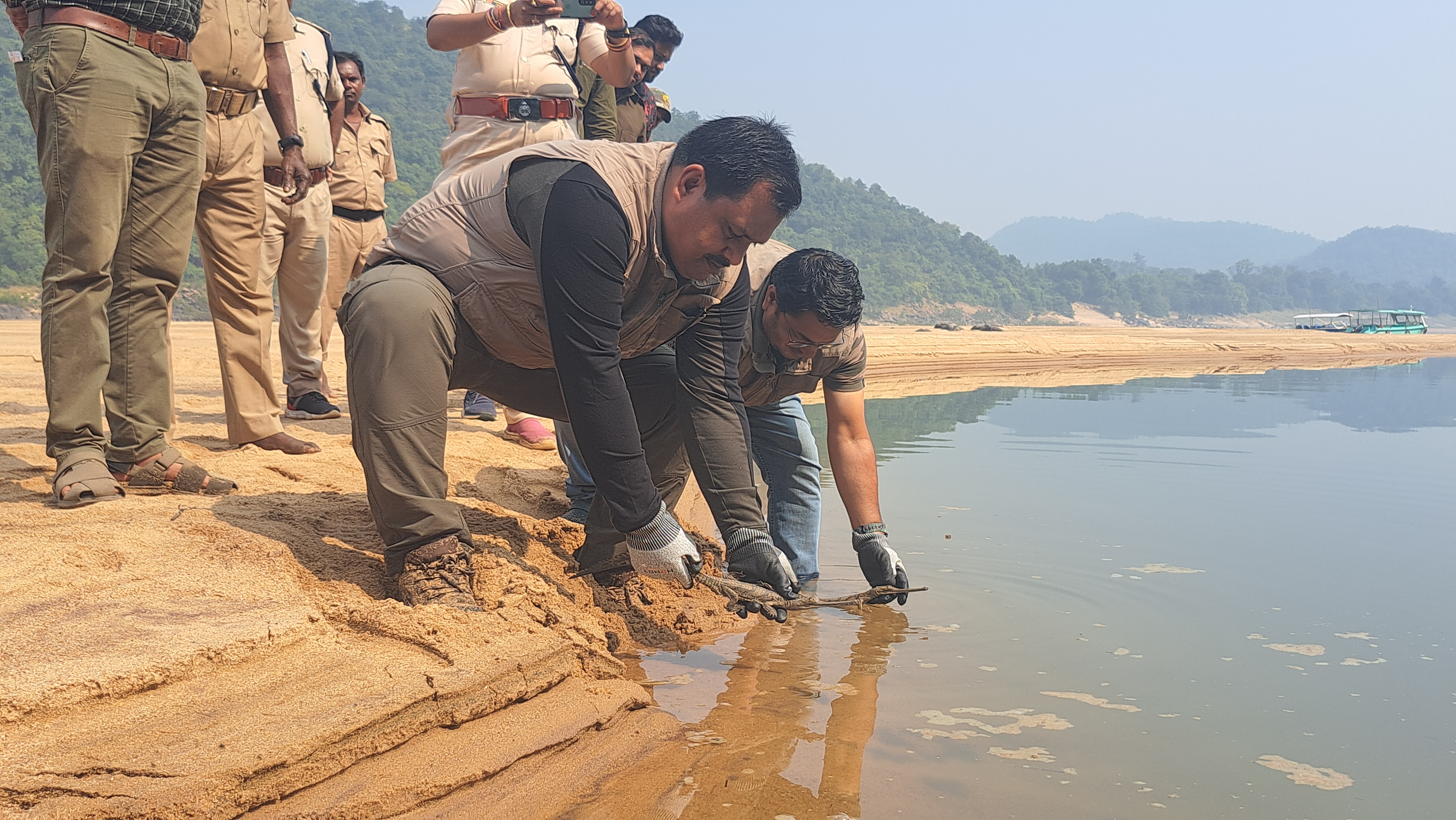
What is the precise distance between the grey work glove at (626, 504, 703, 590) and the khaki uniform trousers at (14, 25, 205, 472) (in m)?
1.48

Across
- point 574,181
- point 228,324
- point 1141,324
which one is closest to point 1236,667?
point 574,181

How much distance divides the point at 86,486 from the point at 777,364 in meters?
1.90

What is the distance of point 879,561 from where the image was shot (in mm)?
3291

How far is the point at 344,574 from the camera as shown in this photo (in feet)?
8.46

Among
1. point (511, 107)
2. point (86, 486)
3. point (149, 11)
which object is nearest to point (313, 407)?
point (511, 107)

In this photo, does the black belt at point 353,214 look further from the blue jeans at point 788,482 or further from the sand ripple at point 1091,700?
the sand ripple at point 1091,700

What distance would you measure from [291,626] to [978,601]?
7.11 ft

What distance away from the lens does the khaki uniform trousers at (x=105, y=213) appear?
2.74 meters

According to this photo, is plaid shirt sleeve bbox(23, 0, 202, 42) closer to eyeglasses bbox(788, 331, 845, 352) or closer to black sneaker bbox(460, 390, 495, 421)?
eyeglasses bbox(788, 331, 845, 352)

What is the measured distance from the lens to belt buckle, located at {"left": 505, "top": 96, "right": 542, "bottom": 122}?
4457 millimetres

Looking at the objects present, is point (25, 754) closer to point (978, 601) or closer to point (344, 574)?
point (344, 574)

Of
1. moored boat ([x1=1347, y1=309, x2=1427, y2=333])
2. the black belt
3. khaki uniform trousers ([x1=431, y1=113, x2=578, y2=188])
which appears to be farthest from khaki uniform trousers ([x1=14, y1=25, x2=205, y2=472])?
moored boat ([x1=1347, y1=309, x2=1427, y2=333])

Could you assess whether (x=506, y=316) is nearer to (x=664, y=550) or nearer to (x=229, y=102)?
(x=664, y=550)

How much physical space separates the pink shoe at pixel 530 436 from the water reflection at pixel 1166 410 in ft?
5.90
